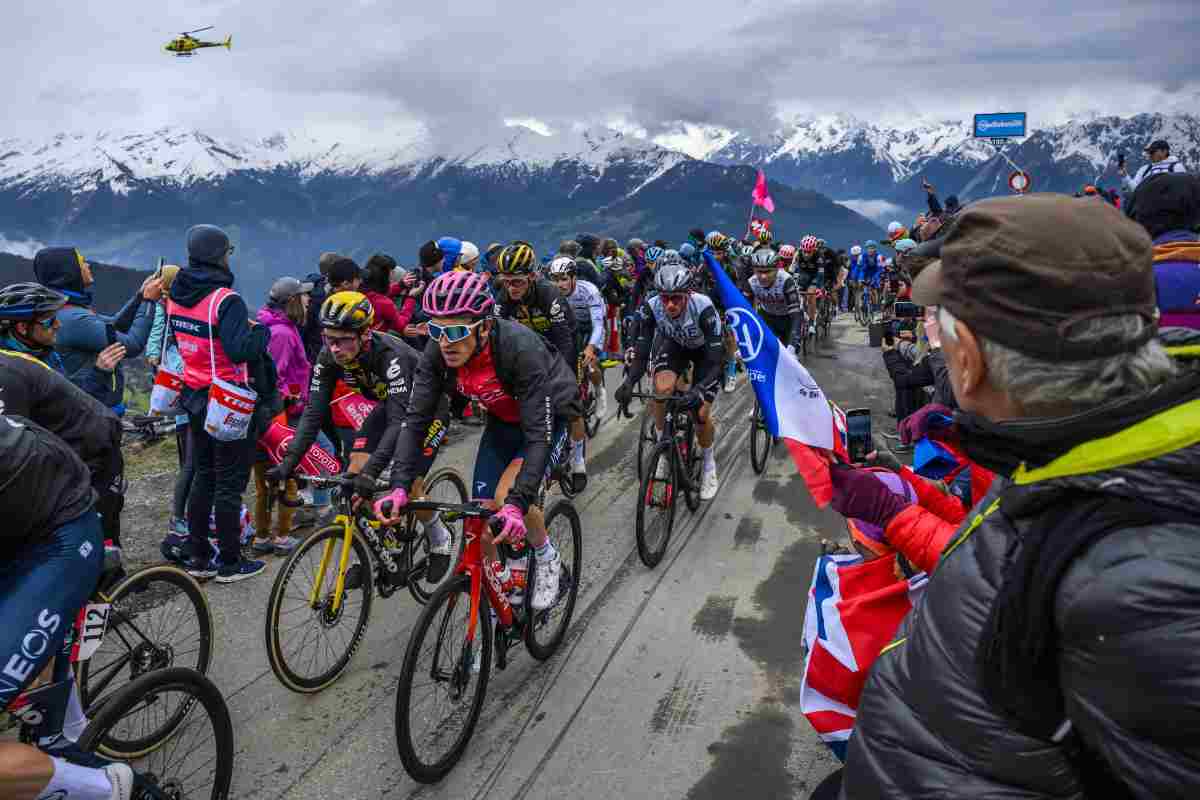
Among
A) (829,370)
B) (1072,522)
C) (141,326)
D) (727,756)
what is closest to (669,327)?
(727,756)

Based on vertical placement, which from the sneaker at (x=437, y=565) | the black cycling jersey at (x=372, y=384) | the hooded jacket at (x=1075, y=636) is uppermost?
the hooded jacket at (x=1075, y=636)

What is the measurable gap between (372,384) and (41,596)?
272 centimetres

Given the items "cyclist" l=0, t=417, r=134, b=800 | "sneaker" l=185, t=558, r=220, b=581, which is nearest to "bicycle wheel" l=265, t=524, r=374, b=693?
"cyclist" l=0, t=417, r=134, b=800

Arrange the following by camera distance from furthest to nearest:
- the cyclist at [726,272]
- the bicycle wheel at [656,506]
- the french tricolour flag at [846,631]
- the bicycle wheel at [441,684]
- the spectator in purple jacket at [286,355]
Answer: the cyclist at [726,272] < the spectator in purple jacket at [286,355] < the bicycle wheel at [656,506] < the bicycle wheel at [441,684] < the french tricolour flag at [846,631]

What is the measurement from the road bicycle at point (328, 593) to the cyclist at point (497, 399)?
489mm

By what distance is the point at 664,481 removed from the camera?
6.45 metres

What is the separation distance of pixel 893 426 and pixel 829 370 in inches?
181

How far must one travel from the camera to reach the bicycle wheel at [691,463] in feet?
23.0

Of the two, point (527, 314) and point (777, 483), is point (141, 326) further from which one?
point (777, 483)

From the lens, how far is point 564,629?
491cm

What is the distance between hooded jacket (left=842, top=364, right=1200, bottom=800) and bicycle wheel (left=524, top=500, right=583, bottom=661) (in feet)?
11.1

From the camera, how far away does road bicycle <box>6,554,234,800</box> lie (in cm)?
279

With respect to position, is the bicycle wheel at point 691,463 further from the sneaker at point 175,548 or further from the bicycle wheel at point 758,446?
the sneaker at point 175,548

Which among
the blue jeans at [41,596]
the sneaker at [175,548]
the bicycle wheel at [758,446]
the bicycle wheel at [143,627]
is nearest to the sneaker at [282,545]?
the sneaker at [175,548]
